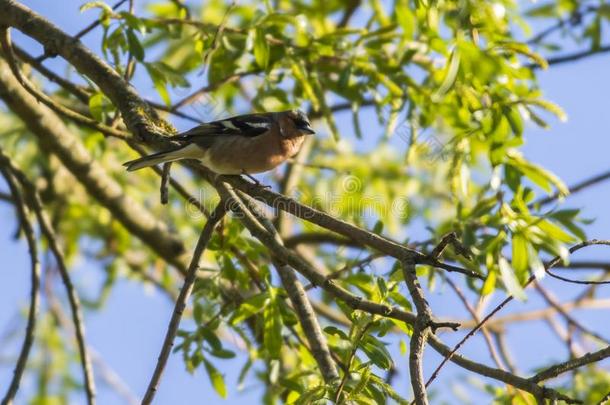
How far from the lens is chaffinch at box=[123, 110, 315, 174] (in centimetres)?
Answer: 573

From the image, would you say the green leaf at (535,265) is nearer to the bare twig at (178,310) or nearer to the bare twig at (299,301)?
the bare twig at (299,301)

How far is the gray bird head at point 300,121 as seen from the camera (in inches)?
279

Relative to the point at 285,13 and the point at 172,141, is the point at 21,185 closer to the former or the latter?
the point at 172,141

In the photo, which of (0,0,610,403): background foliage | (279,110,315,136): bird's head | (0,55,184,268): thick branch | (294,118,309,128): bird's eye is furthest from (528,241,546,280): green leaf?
(0,55,184,268): thick branch

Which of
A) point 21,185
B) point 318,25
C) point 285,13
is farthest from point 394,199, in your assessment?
point 21,185

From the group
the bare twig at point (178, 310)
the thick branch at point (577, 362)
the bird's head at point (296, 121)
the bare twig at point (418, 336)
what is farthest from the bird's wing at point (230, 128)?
the thick branch at point (577, 362)

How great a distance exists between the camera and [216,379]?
221 inches

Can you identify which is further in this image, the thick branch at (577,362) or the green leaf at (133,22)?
the green leaf at (133,22)

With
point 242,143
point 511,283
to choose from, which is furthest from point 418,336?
point 242,143

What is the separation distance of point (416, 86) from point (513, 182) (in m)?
1.96

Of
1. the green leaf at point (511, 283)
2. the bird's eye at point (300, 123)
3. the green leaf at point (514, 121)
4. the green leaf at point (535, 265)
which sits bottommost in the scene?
the green leaf at point (511, 283)

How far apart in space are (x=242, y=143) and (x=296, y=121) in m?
0.81

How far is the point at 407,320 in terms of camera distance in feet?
13.1

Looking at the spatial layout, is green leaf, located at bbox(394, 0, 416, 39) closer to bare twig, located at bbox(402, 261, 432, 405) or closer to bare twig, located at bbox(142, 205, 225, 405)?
bare twig, located at bbox(142, 205, 225, 405)
